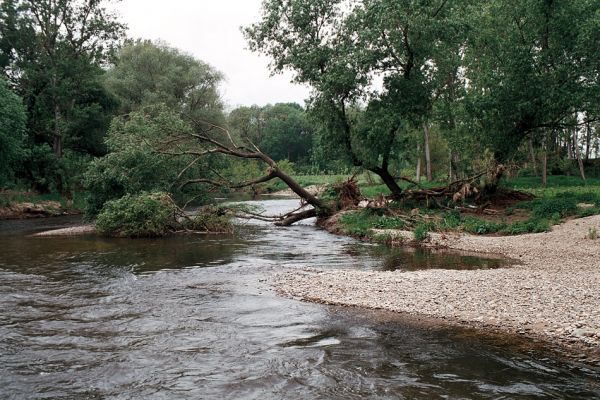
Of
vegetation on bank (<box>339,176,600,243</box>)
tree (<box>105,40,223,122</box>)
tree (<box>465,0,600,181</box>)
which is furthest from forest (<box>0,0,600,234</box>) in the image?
tree (<box>105,40,223,122</box>)

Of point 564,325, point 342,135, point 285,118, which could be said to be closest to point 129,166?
point 342,135

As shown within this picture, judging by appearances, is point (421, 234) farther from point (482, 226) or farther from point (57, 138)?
point (57, 138)

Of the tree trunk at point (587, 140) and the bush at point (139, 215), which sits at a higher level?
the tree trunk at point (587, 140)

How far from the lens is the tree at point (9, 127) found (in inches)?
1346

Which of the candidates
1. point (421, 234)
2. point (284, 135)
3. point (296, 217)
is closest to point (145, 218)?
point (296, 217)

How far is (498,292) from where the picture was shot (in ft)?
38.5

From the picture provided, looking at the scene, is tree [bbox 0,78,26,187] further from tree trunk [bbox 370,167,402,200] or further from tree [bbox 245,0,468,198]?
tree trunk [bbox 370,167,402,200]

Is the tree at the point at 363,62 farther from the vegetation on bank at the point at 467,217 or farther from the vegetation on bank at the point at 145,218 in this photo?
the vegetation on bank at the point at 145,218

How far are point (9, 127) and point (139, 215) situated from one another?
672 inches

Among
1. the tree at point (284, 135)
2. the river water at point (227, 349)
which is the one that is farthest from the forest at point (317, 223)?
the tree at point (284, 135)

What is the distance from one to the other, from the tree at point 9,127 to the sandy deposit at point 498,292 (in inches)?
1118

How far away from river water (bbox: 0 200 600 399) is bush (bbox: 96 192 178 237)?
8685 millimetres

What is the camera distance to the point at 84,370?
7.89 meters

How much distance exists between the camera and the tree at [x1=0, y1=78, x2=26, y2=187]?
112ft
